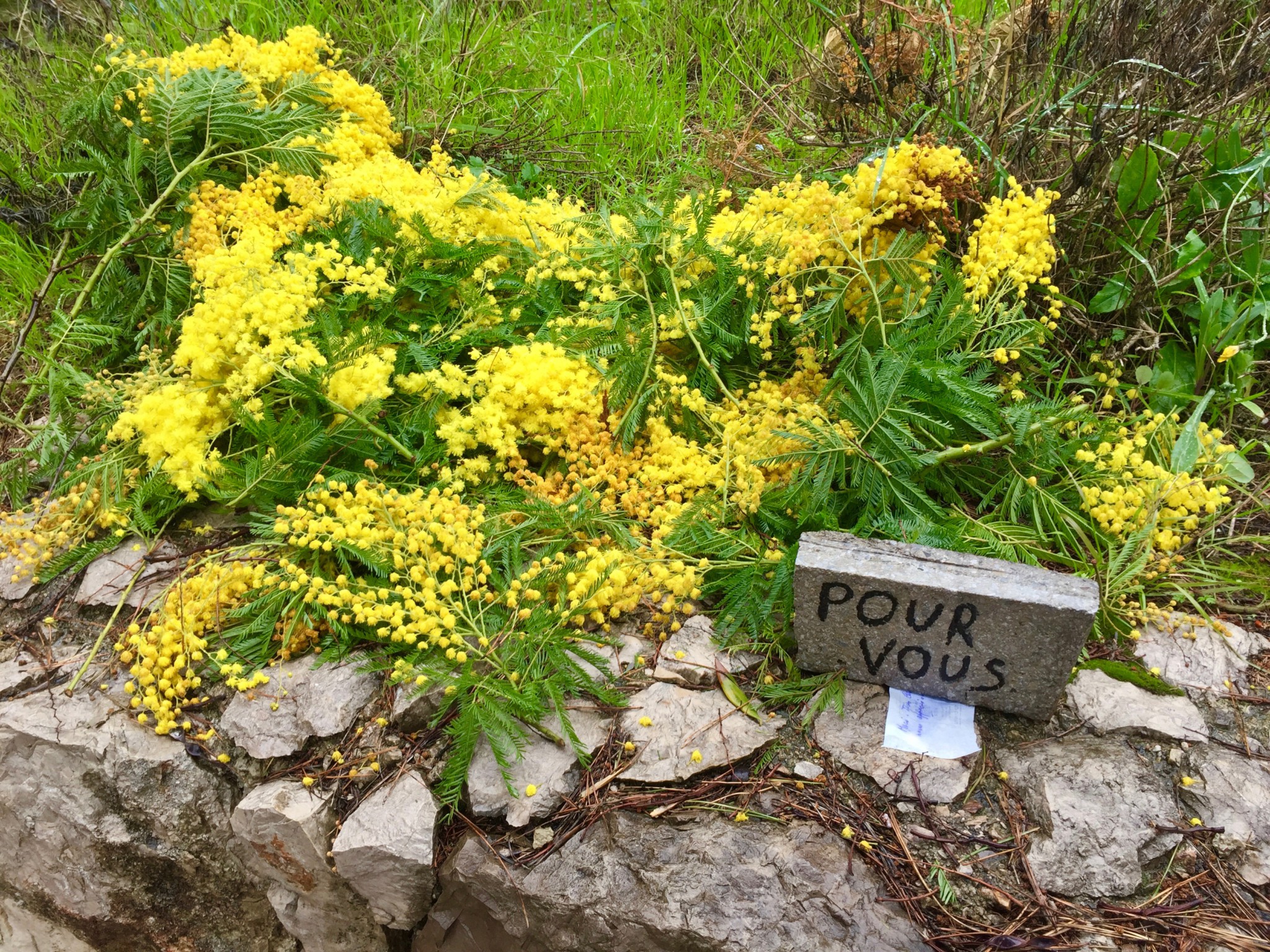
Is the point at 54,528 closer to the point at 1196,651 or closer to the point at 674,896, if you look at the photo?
the point at 674,896

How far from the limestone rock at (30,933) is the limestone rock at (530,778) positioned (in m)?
1.28

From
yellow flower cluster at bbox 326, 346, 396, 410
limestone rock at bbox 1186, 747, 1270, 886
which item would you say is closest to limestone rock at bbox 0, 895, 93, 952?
yellow flower cluster at bbox 326, 346, 396, 410

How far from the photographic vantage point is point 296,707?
1.93m

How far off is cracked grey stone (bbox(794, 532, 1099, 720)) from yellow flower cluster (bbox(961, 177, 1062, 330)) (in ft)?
2.99

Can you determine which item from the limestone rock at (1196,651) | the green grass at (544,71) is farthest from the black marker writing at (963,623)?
the green grass at (544,71)

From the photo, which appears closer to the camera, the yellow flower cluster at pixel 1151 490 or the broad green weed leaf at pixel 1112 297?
the yellow flower cluster at pixel 1151 490

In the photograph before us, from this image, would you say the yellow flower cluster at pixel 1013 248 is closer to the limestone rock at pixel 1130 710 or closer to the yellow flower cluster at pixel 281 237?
the limestone rock at pixel 1130 710

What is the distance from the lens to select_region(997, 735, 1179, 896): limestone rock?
1.56 meters

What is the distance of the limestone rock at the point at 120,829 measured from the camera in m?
1.91

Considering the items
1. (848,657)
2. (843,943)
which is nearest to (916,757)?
(848,657)

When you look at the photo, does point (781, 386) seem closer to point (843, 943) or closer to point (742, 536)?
point (742, 536)

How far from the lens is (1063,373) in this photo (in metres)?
2.54

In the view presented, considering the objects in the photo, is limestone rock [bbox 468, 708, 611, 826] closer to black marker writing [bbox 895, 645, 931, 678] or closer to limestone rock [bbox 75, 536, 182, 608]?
black marker writing [bbox 895, 645, 931, 678]

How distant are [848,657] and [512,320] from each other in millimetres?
1496
